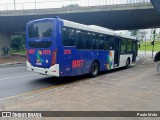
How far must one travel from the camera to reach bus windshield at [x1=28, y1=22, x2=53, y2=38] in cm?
959

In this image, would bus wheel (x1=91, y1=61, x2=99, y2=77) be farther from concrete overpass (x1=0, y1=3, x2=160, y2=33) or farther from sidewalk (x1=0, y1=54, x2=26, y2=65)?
sidewalk (x1=0, y1=54, x2=26, y2=65)

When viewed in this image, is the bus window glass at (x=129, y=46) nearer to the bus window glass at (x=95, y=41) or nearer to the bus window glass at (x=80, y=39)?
the bus window glass at (x=95, y=41)

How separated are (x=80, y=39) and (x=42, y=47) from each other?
6.88 ft

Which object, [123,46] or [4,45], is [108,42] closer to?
[123,46]

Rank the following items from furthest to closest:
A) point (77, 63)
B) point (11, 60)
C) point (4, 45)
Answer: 1. point (4, 45)
2. point (11, 60)
3. point (77, 63)

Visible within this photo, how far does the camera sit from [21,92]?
799 cm

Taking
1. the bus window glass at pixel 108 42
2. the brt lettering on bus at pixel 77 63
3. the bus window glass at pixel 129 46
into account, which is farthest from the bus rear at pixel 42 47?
the bus window glass at pixel 129 46

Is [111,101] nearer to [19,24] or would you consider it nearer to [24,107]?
[24,107]

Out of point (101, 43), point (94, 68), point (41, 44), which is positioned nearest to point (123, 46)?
point (101, 43)

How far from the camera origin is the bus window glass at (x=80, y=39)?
10.5 metres

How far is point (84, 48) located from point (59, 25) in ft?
7.94

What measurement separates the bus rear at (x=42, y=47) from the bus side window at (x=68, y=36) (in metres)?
0.50

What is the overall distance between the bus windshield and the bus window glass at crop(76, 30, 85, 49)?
1.62 m

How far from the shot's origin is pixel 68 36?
9836 millimetres
